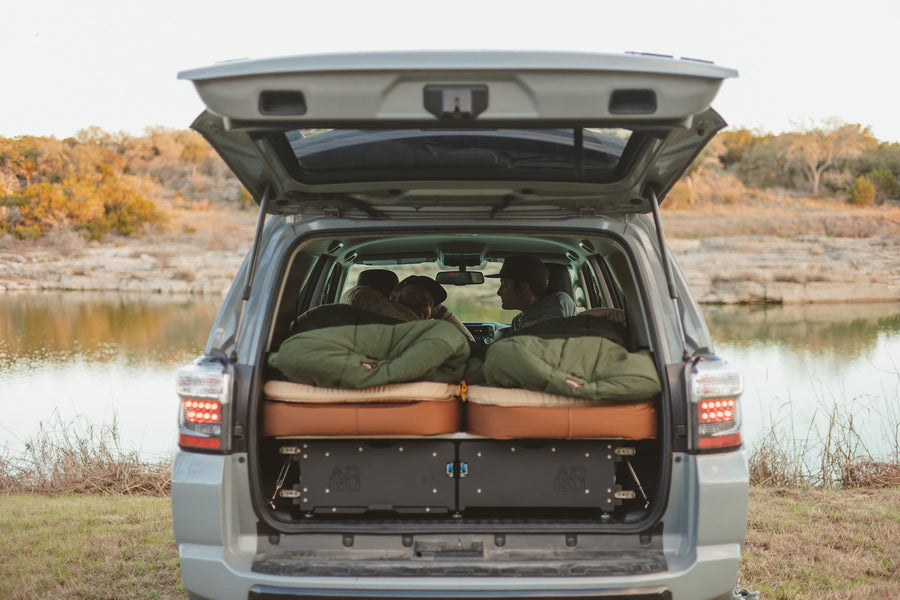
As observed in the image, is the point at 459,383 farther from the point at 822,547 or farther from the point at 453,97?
the point at 822,547

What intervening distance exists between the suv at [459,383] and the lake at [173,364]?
4133mm

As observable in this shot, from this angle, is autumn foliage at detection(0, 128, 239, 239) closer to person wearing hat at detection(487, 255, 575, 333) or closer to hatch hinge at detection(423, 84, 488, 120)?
person wearing hat at detection(487, 255, 575, 333)

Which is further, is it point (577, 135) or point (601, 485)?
point (601, 485)

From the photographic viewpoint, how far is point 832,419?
6.01 m

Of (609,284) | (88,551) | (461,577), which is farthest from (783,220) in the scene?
(461,577)

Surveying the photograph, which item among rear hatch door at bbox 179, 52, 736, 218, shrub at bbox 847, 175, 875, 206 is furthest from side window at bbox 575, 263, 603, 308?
shrub at bbox 847, 175, 875, 206

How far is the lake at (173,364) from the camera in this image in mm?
8703

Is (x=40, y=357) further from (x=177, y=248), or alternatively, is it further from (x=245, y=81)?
(x=177, y=248)

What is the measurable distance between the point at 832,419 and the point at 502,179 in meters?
4.44

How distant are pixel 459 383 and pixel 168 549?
216 cm

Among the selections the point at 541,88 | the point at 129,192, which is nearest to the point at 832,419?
the point at 541,88

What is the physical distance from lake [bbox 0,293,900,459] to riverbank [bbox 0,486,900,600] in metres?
1.78

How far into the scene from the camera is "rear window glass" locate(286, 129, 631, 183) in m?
2.61

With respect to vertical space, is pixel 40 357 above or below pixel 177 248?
below
